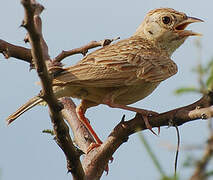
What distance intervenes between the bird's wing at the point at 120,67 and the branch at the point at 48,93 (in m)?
1.48

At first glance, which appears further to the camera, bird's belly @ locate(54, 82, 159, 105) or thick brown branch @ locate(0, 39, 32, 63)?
thick brown branch @ locate(0, 39, 32, 63)

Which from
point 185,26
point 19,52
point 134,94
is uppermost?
point 19,52

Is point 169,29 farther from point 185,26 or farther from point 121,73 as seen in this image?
point 121,73

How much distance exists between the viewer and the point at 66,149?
378 cm

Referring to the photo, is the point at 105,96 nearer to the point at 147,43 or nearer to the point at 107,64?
the point at 107,64

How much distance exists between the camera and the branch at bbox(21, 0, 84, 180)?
2.38 m

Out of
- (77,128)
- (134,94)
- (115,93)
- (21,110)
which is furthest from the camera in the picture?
(77,128)

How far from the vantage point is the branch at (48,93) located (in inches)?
93.8

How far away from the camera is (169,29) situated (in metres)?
7.76

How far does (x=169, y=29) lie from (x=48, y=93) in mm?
5107

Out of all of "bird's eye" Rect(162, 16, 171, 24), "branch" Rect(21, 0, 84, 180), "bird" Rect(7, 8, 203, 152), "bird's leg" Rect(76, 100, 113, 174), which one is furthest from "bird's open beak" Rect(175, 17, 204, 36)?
"branch" Rect(21, 0, 84, 180)

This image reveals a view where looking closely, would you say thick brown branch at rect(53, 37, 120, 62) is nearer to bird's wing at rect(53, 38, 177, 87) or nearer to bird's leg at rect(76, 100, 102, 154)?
bird's wing at rect(53, 38, 177, 87)

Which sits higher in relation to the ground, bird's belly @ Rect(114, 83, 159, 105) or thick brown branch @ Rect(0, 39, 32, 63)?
thick brown branch @ Rect(0, 39, 32, 63)

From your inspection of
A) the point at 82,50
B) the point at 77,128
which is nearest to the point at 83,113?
the point at 77,128
